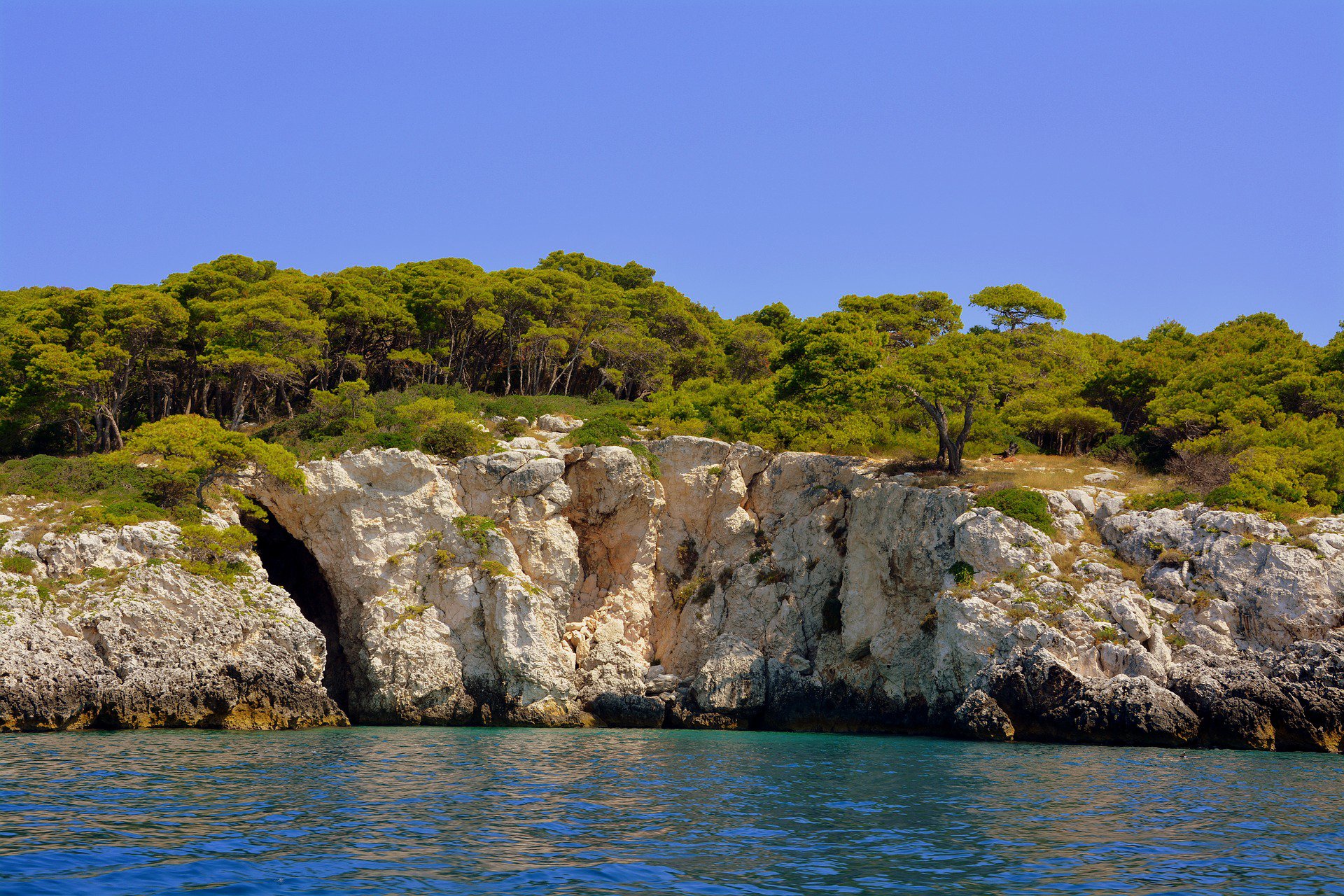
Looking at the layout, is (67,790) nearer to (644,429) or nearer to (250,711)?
(250,711)

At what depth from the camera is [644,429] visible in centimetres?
4609

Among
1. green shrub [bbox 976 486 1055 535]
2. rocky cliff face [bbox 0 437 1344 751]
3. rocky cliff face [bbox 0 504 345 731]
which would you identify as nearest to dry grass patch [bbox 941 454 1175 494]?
green shrub [bbox 976 486 1055 535]

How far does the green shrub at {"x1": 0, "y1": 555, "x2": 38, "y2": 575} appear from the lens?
30438mm

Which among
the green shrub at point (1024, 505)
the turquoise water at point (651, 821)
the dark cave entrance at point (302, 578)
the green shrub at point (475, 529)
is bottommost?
the turquoise water at point (651, 821)

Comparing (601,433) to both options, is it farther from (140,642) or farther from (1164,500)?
(1164,500)

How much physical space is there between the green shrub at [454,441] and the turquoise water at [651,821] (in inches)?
628

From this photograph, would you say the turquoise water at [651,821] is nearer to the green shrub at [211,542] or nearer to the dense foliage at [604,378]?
the green shrub at [211,542]

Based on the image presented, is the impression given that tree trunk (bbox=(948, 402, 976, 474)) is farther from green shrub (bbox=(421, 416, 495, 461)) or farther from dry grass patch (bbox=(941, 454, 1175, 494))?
green shrub (bbox=(421, 416, 495, 461))

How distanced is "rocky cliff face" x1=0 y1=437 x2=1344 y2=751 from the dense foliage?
2.51 meters

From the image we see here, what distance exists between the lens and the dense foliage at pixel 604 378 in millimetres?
37188

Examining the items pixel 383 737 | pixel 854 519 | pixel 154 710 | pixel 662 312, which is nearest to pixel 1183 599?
pixel 854 519

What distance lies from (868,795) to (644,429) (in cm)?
2861

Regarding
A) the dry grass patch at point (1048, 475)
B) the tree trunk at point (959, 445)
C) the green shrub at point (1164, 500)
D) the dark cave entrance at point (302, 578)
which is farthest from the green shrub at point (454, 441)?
the green shrub at point (1164, 500)

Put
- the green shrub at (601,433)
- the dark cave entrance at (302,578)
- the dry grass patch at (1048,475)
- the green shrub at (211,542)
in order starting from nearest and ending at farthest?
1. the green shrub at (211,542)
2. the dry grass patch at (1048,475)
3. the dark cave entrance at (302,578)
4. the green shrub at (601,433)
